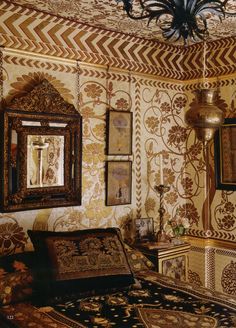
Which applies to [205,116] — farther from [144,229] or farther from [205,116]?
[144,229]

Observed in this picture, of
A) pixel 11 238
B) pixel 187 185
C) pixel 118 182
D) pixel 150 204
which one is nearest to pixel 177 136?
pixel 187 185

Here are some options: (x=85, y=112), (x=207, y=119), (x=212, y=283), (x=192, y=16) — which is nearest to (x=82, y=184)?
(x=85, y=112)

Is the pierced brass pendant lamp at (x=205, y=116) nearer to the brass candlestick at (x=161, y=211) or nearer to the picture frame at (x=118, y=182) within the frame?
the picture frame at (x=118, y=182)

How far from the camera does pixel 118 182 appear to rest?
4438 mm

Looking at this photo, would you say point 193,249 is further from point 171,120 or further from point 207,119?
point 207,119

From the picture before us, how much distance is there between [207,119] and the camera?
324cm

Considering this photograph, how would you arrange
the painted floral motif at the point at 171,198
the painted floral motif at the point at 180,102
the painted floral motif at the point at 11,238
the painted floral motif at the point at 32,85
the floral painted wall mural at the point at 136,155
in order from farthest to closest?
the painted floral motif at the point at 180,102 < the painted floral motif at the point at 171,198 < the floral painted wall mural at the point at 136,155 < the painted floral motif at the point at 32,85 < the painted floral motif at the point at 11,238

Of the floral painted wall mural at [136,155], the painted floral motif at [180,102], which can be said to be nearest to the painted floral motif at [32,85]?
the floral painted wall mural at [136,155]

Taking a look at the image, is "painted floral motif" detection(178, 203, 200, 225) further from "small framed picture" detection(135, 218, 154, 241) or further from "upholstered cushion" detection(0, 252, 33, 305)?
"upholstered cushion" detection(0, 252, 33, 305)

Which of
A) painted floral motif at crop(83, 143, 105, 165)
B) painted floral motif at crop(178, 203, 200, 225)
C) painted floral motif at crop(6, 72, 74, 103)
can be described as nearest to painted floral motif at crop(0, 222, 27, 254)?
painted floral motif at crop(83, 143, 105, 165)

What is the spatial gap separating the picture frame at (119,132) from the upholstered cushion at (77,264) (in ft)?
3.79

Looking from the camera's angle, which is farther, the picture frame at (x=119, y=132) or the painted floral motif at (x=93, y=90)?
the picture frame at (x=119, y=132)

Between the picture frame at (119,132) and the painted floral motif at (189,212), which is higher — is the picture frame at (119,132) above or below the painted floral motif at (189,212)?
above

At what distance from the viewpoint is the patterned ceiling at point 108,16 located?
366cm
